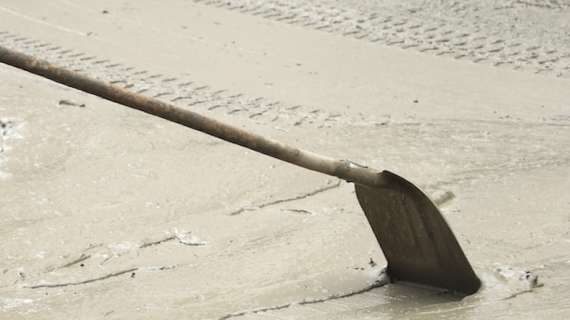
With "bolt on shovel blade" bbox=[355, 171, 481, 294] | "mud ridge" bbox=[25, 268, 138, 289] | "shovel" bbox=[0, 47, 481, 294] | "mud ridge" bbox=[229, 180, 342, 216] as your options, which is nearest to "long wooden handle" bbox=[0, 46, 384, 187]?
"shovel" bbox=[0, 47, 481, 294]

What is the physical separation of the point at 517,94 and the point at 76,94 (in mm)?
1967

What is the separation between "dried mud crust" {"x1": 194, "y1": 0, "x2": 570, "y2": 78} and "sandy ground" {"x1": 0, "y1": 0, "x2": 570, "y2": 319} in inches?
0.7

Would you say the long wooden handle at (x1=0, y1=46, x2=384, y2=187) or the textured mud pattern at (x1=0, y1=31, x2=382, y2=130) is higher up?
the long wooden handle at (x1=0, y1=46, x2=384, y2=187)

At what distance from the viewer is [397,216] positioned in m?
3.03

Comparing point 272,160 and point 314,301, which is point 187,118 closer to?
point 314,301

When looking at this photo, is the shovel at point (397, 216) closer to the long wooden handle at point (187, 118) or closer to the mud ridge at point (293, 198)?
the long wooden handle at point (187, 118)

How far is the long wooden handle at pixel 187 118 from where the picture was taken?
8.21 feet

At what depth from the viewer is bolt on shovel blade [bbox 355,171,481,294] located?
2934mm

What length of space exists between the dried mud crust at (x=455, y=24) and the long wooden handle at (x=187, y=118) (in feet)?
8.16

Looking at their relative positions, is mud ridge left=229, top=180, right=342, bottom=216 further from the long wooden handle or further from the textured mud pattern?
the long wooden handle

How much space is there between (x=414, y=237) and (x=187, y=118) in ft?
2.64

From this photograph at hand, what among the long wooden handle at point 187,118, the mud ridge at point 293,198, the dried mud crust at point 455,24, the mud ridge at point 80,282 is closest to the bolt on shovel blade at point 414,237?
the long wooden handle at point 187,118

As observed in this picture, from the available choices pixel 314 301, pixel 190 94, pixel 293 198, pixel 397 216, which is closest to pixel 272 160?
pixel 293 198

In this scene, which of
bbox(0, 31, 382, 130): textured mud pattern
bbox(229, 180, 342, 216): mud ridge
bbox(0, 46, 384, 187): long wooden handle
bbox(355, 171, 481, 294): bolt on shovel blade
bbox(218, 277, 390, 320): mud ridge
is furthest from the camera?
bbox(0, 31, 382, 130): textured mud pattern
